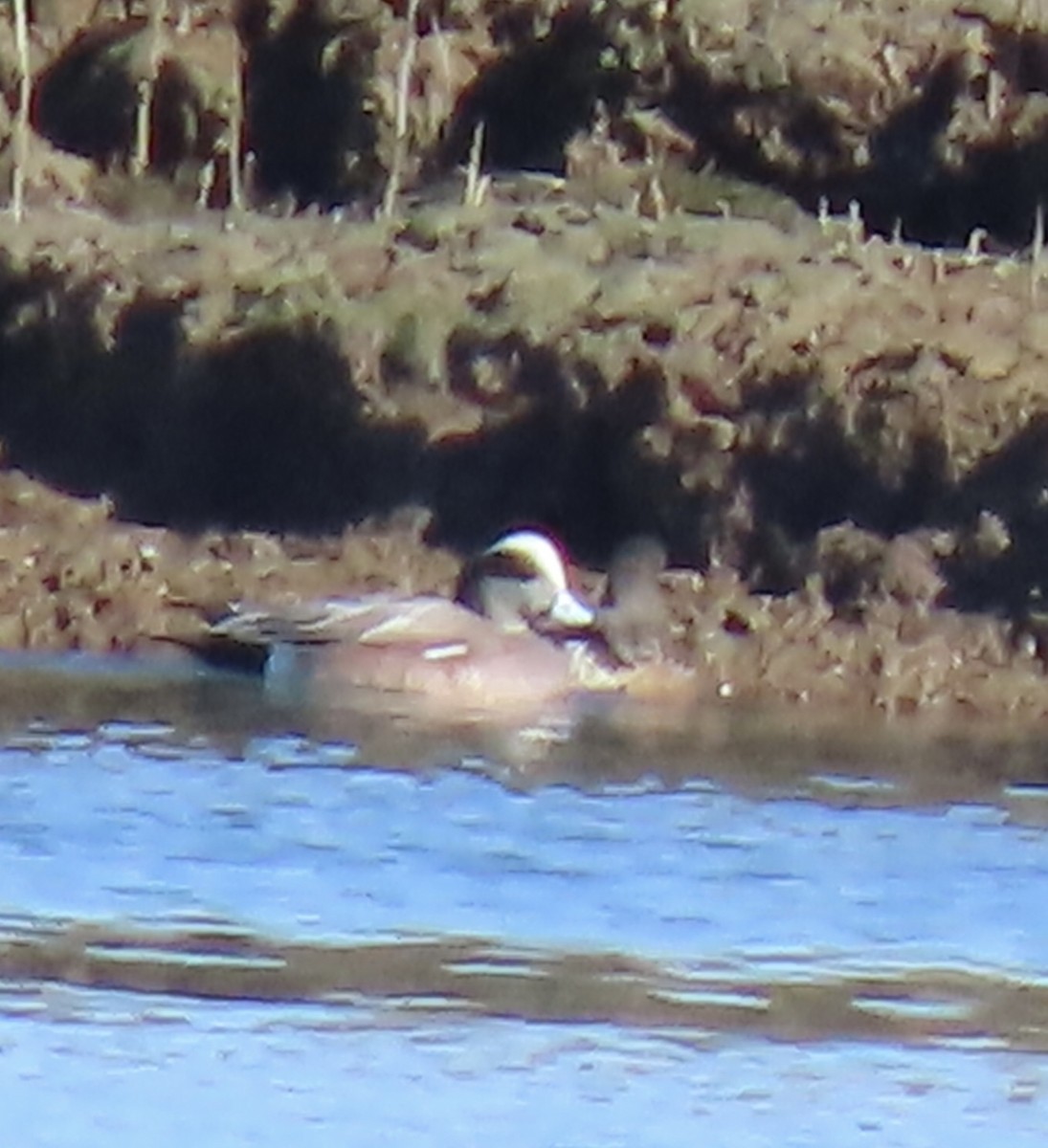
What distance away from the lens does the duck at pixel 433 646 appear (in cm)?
1658

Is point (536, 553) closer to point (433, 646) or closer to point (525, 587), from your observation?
point (525, 587)

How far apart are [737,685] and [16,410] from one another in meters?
4.92

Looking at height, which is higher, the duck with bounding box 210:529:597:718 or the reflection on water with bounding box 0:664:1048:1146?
the duck with bounding box 210:529:597:718

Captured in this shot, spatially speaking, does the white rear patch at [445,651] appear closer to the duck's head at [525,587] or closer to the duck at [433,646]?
the duck at [433,646]

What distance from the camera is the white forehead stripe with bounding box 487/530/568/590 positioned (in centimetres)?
1711

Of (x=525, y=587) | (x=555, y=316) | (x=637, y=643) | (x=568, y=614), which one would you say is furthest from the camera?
(x=555, y=316)

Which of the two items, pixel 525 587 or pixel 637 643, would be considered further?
pixel 525 587

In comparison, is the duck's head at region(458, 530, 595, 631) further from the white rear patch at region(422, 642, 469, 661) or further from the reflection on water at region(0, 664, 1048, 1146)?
the reflection on water at region(0, 664, 1048, 1146)

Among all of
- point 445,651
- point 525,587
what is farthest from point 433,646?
point 525,587

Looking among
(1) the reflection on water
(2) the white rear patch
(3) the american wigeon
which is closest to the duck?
(2) the white rear patch

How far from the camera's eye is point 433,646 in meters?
16.6

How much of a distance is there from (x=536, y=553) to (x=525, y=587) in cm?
21

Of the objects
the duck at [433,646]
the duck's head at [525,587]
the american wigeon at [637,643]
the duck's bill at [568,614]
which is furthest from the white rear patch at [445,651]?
the duck's bill at [568,614]

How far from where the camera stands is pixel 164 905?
37.3 ft
